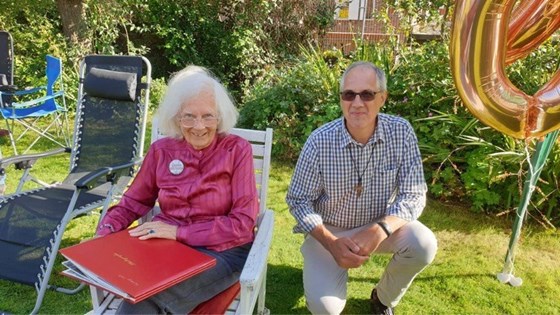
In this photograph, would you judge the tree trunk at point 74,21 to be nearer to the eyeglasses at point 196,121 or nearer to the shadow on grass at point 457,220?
the eyeglasses at point 196,121

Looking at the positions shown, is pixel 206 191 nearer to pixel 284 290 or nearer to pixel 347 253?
pixel 347 253

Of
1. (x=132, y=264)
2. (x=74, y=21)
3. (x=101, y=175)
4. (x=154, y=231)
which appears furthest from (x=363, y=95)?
(x=74, y=21)

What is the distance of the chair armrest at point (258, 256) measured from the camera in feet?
5.23

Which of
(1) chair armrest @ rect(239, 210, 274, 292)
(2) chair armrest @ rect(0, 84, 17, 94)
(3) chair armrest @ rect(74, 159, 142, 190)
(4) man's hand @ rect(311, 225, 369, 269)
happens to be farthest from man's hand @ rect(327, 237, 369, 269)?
(2) chair armrest @ rect(0, 84, 17, 94)

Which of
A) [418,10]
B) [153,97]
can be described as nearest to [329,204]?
[418,10]

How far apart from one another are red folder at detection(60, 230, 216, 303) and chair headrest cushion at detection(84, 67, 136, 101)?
5.73ft

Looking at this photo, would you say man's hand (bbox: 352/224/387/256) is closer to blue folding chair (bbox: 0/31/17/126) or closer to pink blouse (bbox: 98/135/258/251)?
pink blouse (bbox: 98/135/258/251)

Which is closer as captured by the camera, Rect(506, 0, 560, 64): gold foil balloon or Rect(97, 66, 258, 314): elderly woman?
Rect(506, 0, 560, 64): gold foil balloon

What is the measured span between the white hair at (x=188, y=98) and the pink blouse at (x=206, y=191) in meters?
0.09

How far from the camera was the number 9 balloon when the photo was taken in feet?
4.59

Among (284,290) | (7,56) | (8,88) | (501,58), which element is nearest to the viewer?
(501,58)

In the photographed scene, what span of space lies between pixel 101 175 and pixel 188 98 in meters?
0.81

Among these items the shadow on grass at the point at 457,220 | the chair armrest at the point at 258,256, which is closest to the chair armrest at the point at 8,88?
the chair armrest at the point at 258,256

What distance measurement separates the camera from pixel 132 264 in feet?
5.44
